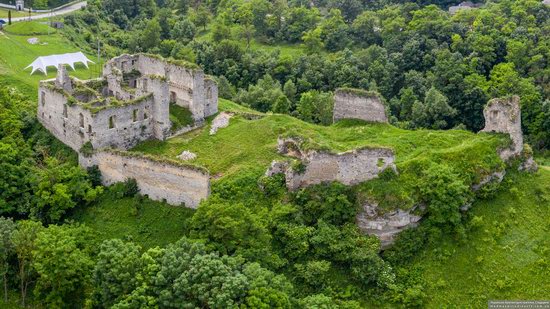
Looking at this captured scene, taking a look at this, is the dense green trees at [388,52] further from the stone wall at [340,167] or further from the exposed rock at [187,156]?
the stone wall at [340,167]

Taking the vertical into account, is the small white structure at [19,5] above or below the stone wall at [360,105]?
below

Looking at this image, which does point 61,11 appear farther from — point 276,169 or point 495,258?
point 495,258

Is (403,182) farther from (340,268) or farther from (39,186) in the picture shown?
(39,186)

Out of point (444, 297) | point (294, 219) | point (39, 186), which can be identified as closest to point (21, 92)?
point (39, 186)

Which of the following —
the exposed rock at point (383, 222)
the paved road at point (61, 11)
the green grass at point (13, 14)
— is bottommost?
the exposed rock at point (383, 222)

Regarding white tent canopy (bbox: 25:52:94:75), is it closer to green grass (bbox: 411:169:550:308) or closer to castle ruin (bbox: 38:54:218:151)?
castle ruin (bbox: 38:54:218:151)

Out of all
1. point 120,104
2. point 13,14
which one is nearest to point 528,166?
point 120,104

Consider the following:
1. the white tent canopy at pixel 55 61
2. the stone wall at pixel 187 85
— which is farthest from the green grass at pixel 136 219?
the white tent canopy at pixel 55 61
